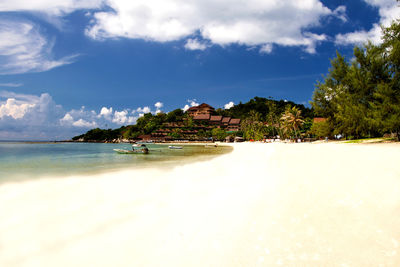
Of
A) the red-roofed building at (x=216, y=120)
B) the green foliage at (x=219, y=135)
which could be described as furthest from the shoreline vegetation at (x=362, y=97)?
the red-roofed building at (x=216, y=120)

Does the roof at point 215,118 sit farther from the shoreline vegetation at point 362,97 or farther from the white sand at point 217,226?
the white sand at point 217,226

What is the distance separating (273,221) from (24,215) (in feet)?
16.6

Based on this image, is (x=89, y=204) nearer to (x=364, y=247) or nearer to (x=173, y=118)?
(x=364, y=247)

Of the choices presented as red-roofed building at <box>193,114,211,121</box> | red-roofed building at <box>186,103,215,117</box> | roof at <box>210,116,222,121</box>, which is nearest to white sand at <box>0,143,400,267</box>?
roof at <box>210,116,222,121</box>

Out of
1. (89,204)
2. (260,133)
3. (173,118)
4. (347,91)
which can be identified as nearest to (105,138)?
(173,118)

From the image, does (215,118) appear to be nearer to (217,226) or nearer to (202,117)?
(202,117)

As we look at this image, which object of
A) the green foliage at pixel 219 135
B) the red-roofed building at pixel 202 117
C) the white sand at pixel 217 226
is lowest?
the white sand at pixel 217 226

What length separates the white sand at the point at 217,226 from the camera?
2758mm

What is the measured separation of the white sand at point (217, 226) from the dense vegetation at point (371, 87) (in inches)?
714

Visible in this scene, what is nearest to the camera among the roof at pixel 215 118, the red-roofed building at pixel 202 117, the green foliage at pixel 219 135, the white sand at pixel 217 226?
the white sand at pixel 217 226

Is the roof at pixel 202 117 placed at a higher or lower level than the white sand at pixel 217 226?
higher

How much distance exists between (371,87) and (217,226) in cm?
2760

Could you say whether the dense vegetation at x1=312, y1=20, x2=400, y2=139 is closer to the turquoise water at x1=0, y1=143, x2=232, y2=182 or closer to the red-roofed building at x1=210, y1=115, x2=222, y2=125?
the turquoise water at x1=0, y1=143, x2=232, y2=182

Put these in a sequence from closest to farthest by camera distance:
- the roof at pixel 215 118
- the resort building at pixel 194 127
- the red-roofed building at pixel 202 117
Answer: the resort building at pixel 194 127
the roof at pixel 215 118
the red-roofed building at pixel 202 117
